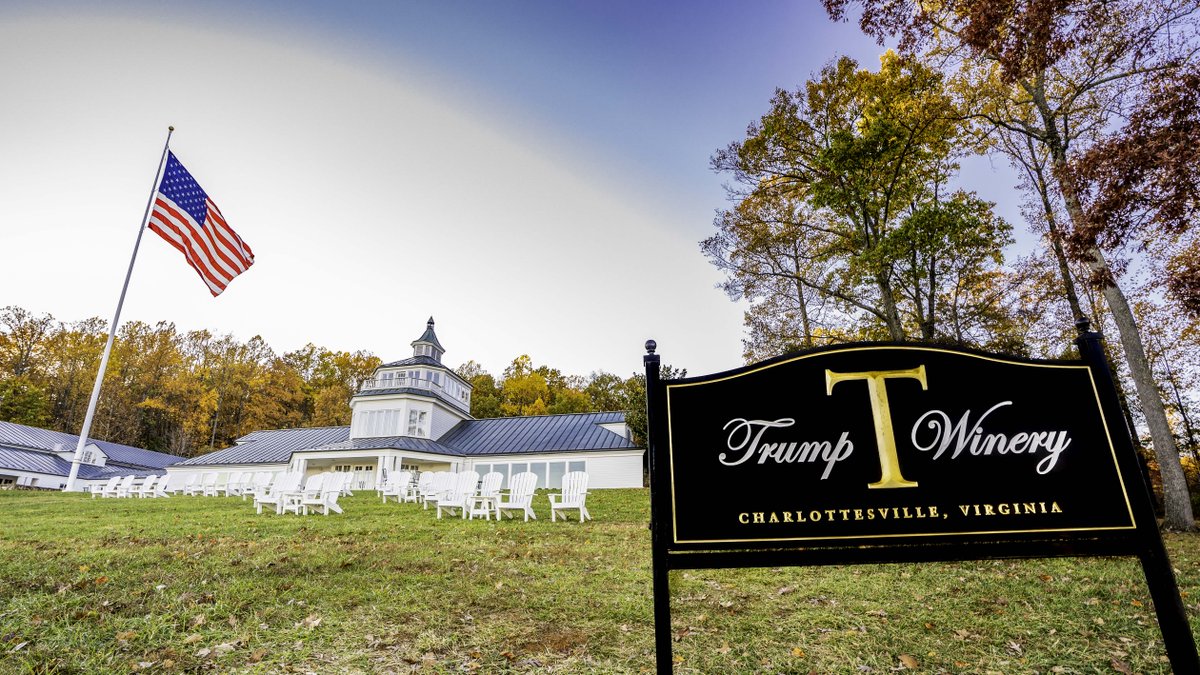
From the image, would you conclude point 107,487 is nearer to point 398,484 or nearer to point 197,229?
point 197,229

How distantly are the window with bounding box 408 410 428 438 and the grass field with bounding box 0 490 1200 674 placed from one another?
2243cm

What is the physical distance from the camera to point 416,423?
29.6m

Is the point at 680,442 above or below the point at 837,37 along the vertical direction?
below

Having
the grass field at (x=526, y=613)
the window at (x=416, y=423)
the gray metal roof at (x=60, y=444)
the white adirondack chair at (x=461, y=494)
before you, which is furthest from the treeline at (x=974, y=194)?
the gray metal roof at (x=60, y=444)

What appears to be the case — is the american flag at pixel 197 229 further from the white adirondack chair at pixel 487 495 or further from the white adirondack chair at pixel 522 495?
the white adirondack chair at pixel 522 495

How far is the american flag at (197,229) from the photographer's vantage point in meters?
14.1

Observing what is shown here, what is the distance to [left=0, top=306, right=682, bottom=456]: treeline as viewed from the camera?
1641 inches

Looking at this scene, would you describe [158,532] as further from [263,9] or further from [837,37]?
[837,37]

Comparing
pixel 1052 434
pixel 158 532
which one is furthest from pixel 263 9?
pixel 1052 434

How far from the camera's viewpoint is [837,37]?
12.9 m

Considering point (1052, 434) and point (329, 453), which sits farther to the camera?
point (329, 453)

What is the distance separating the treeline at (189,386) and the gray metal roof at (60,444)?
18.1 ft

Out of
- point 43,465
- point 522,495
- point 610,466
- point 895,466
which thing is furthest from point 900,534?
point 43,465

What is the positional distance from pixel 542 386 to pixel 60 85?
36.7 m
